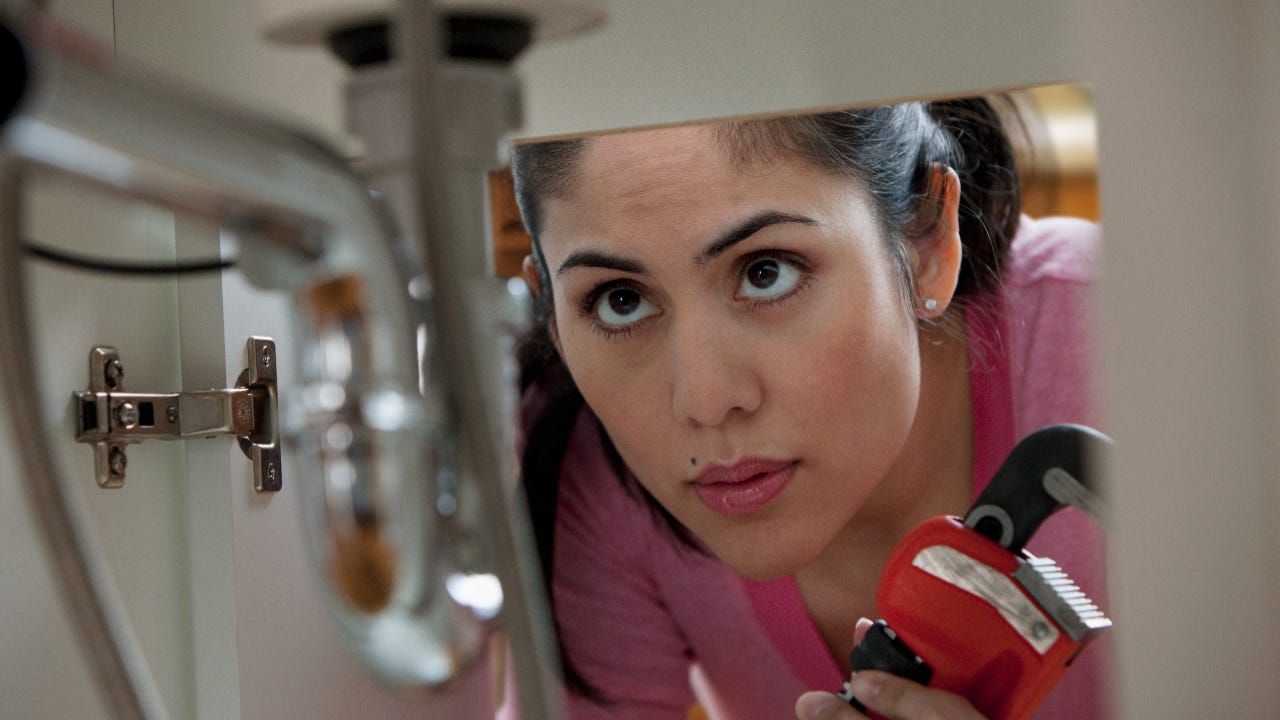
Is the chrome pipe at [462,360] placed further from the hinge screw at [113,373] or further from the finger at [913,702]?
the hinge screw at [113,373]

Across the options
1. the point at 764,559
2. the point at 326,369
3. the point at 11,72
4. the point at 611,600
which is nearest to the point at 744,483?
the point at 764,559

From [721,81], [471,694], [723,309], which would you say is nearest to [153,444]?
[471,694]

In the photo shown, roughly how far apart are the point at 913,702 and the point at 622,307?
1.12 feet

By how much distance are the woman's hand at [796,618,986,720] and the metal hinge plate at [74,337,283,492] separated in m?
0.46

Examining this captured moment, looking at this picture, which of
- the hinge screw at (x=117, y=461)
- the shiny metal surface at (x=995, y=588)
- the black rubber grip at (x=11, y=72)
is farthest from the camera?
the hinge screw at (x=117, y=461)

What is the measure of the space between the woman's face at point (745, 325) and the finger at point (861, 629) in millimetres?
60

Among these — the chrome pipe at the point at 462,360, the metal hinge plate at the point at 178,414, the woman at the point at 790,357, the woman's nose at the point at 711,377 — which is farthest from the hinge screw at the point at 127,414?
the chrome pipe at the point at 462,360

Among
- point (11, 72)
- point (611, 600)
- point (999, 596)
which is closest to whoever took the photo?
point (11, 72)

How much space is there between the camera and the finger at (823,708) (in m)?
0.81

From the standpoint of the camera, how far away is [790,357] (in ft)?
2.69

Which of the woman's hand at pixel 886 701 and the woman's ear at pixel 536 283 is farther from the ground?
the woman's ear at pixel 536 283

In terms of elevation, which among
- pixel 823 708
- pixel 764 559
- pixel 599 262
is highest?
pixel 599 262

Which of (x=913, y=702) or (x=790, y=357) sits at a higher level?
(x=790, y=357)

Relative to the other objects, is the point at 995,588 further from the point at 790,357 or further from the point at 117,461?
the point at 117,461
